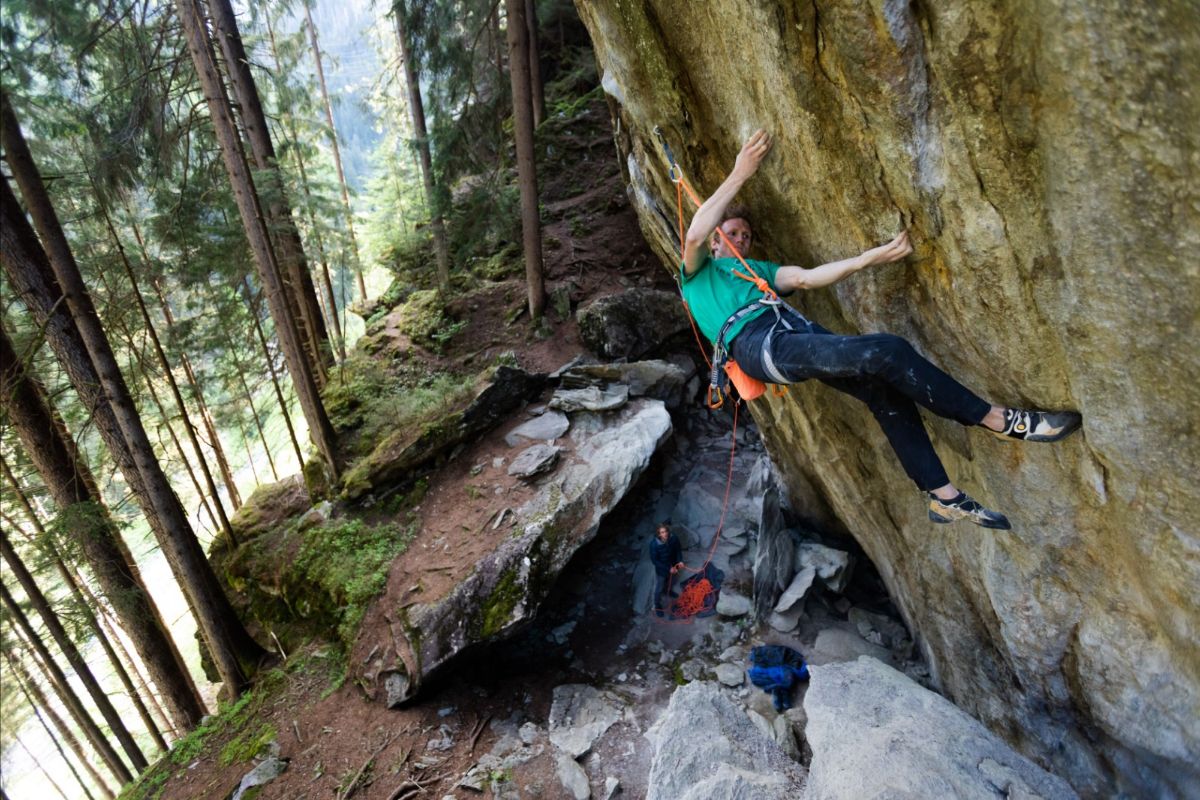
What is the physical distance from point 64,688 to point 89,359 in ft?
23.0

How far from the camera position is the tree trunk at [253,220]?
715 centimetres

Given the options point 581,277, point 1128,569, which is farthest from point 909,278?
point 581,277

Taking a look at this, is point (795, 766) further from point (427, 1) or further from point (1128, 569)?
point (427, 1)

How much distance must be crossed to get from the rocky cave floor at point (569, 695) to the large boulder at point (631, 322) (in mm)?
3240

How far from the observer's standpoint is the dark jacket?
823 centimetres

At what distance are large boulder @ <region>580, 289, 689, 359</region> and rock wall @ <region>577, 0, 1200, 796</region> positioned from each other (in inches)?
212

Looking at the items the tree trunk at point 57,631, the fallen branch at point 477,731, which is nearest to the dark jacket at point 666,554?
the fallen branch at point 477,731

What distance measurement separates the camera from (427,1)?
33.0 feet

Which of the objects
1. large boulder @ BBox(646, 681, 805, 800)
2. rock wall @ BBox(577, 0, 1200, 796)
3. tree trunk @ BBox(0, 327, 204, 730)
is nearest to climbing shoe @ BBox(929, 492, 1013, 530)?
rock wall @ BBox(577, 0, 1200, 796)

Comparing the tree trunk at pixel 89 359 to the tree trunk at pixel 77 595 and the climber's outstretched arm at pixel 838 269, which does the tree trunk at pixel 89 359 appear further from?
the climber's outstretched arm at pixel 838 269

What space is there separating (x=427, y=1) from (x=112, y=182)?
19.7 ft

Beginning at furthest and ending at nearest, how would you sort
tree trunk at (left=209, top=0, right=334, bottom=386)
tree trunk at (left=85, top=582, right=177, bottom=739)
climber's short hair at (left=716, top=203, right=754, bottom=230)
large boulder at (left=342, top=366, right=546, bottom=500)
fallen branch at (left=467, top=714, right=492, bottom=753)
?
tree trunk at (left=85, top=582, right=177, bottom=739) → tree trunk at (left=209, top=0, right=334, bottom=386) → large boulder at (left=342, top=366, right=546, bottom=500) → fallen branch at (left=467, top=714, right=492, bottom=753) → climber's short hair at (left=716, top=203, right=754, bottom=230)

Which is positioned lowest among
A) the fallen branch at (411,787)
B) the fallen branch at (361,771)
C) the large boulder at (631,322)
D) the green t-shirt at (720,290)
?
the fallen branch at (361,771)

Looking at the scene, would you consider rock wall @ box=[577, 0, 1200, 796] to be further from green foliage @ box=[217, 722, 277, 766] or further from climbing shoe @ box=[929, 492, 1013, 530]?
green foliage @ box=[217, 722, 277, 766]
